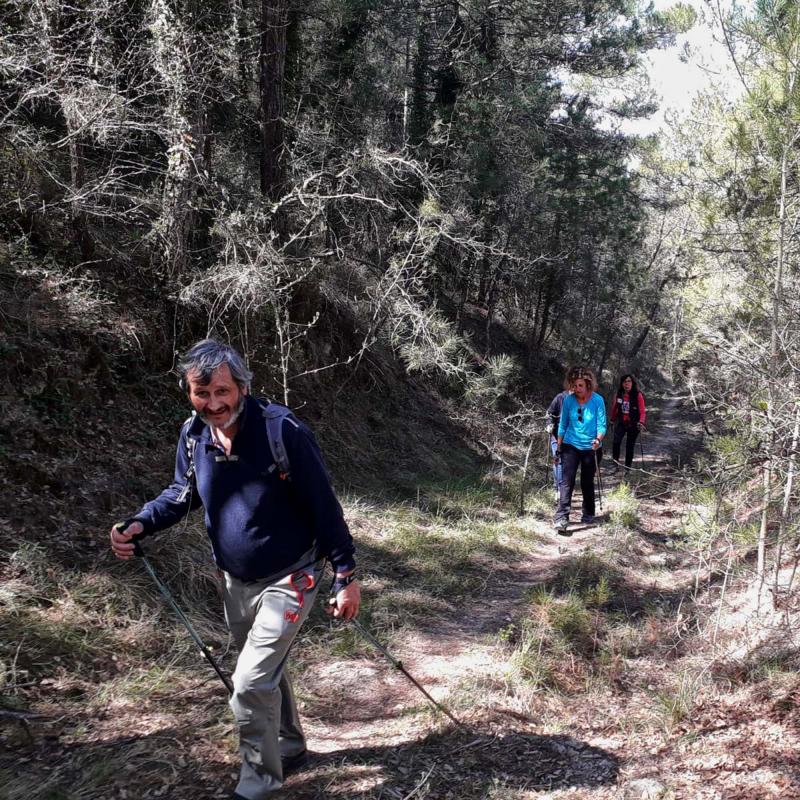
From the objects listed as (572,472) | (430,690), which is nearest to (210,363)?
(430,690)

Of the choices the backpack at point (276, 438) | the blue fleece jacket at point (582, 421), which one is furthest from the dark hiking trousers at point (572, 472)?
the backpack at point (276, 438)

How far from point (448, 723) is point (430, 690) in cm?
47

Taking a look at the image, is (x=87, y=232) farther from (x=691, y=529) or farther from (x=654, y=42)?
(x=654, y=42)

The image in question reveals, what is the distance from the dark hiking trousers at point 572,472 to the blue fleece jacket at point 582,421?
0.11 metres

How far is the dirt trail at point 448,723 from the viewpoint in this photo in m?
3.39

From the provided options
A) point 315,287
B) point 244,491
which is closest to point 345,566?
point 244,491

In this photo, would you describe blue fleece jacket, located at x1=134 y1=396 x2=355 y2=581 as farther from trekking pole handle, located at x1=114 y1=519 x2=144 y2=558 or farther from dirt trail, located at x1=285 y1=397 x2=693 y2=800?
dirt trail, located at x1=285 y1=397 x2=693 y2=800

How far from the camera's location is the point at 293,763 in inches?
133

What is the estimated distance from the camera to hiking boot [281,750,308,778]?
335cm

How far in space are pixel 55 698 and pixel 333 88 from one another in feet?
35.2

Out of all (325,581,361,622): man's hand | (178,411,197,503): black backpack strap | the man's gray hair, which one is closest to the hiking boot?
(325,581,361,622): man's hand

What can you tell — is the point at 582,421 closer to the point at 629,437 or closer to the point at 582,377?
the point at 582,377

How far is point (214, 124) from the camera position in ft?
32.4

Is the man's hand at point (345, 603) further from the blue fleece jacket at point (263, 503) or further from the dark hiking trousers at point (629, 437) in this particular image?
the dark hiking trousers at point (629, 437)
